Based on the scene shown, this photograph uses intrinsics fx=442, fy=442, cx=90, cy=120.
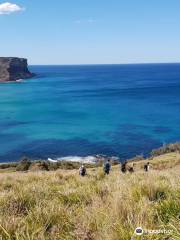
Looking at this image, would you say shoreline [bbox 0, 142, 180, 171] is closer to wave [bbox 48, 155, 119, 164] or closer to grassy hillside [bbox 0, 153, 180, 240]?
wave [bbox 48, 155, 119, 164]

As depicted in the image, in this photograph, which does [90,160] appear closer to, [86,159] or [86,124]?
[86,159]

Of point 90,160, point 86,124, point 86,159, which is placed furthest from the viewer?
point 86,124

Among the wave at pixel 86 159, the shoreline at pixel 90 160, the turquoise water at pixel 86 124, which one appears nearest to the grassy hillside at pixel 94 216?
the shoreline at pixel 90 160

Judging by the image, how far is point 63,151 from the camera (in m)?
55.7

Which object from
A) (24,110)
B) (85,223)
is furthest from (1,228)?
(24,110)

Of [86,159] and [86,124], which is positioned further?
[86,124]

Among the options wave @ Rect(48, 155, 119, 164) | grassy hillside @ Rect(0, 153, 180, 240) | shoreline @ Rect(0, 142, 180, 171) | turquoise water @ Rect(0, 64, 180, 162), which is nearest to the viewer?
grassy hillside @ Rect(0, 153, 180, 240)

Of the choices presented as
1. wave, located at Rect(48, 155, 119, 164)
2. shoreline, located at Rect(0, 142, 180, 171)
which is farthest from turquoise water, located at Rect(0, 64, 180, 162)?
shoreline, located at Rect(0, 142, 180, 171)

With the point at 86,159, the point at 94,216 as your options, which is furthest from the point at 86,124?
the point at 94,216

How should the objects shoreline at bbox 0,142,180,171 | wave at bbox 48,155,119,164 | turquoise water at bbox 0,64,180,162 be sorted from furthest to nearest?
turquoise water at bbox 0,64,180,162, wave at bbox 48,155,119,164, shoreline at bbox 0,142,180,171

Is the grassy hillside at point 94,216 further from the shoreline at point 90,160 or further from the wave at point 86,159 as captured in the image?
the wave at point 86,159

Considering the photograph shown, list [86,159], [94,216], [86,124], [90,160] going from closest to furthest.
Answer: [94,216], [90,160], [86,159], [86,124]

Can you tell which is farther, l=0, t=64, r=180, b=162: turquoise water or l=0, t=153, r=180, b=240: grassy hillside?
l=0, t=64, r=180, b=162: turquoise water

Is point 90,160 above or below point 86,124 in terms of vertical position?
above
